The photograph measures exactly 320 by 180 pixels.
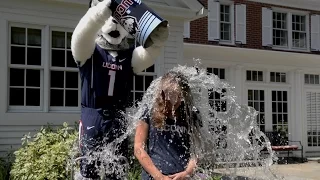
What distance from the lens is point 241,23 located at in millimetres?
14492

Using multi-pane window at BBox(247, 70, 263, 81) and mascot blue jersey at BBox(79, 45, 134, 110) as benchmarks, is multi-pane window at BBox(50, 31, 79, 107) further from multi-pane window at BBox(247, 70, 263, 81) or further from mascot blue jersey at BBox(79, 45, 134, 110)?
multi-pane window at BBox(247, 70, 263, 81)

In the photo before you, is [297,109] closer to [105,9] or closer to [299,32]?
[299,32]

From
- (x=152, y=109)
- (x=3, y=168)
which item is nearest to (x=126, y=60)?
(x=152, y=109)

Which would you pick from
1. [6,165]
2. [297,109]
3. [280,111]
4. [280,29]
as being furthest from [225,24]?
[6,165]

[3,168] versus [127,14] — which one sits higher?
[127,14]

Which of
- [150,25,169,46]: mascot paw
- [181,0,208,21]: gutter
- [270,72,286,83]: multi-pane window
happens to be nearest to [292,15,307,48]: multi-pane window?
[270,72,286,83]: multi-pane window

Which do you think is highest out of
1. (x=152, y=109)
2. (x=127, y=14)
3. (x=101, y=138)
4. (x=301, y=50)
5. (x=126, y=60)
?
(x=301, y=50)

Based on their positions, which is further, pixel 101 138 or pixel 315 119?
pixel 315 119

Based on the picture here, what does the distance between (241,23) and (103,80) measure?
1107 centimetres

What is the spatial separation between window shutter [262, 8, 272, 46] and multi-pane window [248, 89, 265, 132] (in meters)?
1.62

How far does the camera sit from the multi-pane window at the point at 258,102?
14.7 m

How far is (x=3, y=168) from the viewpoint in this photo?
7.01 metres

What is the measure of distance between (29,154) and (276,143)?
9.85 m

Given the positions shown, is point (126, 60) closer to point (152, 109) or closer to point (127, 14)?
point (127, 14)
